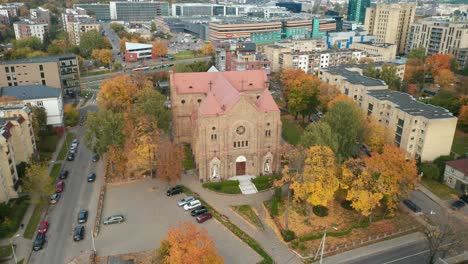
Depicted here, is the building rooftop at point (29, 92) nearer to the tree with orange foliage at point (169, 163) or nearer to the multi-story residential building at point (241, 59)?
the tree with orange foliage at point (169, 163)

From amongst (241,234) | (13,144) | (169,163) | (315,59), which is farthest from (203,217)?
(315,59)

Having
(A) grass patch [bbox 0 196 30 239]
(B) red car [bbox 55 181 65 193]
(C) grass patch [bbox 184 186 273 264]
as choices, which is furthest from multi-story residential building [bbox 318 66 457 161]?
(A) grass patch [bbox 0 196 30 239]

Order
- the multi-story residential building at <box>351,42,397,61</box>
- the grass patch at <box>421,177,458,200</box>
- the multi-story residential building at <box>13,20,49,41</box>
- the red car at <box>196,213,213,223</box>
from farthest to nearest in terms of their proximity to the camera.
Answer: the multi-story residential building at <box>13,20,49,41</box>
the multi-story residential building at <box>351,42,397,61</box>
the grass patch at <box>421,177,458,200</box>
the red car at <box>196,213,213,223</box>

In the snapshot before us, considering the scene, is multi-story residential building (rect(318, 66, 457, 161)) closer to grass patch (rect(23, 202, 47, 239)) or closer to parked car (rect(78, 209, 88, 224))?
parked car (rect(78, 209, 88, 224))

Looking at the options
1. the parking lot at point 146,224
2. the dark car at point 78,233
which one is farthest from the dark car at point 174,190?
the dark car at point 78,233

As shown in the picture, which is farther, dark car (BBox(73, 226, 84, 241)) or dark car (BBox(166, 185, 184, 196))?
dark car (BBox(166, 185, 184, 196))

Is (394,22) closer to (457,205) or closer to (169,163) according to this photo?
(457,205)

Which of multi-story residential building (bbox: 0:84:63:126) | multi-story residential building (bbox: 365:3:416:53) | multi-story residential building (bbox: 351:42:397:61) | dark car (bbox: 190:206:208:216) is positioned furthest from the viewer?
multi-story residential building (bbox: 365:3:416:53)
